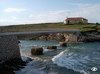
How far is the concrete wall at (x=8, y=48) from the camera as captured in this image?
40194 mm

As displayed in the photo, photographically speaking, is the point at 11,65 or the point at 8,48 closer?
the point at 11,65

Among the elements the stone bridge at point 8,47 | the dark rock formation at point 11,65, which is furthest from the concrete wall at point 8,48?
the dark rock formation at point 11,65

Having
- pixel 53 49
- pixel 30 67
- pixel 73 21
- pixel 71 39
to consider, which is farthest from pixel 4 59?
pixel 73 21

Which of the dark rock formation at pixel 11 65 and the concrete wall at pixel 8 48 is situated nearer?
the dark rock formation at pixel 11 65

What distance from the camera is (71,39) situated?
10338 centimetres

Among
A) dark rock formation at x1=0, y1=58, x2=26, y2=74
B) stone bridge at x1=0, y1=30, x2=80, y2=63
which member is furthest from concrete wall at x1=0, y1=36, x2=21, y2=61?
dark rock formation at x1=0, y1=58, x2=26, y2=74

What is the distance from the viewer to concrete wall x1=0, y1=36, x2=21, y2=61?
40.2 m

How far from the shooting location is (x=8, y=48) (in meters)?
42.1

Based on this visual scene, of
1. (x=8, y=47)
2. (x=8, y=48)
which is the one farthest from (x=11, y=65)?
(x=8, y=47)

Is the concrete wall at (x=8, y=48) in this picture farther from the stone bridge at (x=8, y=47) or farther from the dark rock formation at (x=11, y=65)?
the dark rock formation at (x=11, y=65)

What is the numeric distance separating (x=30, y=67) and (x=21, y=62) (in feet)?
10.6

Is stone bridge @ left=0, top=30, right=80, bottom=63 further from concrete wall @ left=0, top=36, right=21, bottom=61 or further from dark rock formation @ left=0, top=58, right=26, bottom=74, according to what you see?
dark rock formation @ left=0, top=58, right=26, bottom=74

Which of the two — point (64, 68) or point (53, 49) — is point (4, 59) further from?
point (53, 49)

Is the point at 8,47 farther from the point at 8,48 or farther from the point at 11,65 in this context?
the point at 11,65
